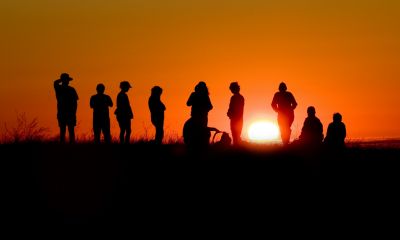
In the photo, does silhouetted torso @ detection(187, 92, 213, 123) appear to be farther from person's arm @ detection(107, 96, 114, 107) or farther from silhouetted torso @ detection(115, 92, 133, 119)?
person's arm @ detection(107, 96, 114, 107)

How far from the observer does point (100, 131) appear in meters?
21.9

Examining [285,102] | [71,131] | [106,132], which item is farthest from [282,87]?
[71,131]

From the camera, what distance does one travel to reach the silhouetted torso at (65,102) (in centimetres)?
2103

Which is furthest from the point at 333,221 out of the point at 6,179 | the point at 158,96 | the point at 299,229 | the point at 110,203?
the point at 158,96

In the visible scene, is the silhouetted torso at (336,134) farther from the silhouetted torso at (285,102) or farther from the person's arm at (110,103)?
the person's arm at (110,103)

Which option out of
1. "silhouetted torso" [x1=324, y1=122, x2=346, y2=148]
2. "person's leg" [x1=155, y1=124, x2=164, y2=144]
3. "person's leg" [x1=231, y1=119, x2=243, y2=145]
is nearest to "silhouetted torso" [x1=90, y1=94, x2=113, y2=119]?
"person's leg" [x1=155, y1=124, x2=164, y2=144]

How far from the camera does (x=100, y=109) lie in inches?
845

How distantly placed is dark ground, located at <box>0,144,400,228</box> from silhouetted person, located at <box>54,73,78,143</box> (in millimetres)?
1824

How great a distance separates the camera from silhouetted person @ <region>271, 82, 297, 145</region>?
22219 mm

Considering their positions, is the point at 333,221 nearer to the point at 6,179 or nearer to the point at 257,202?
the point at 257,202

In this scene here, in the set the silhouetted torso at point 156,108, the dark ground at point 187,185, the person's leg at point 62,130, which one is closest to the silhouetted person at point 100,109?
Result: the person's leg at point 62,130

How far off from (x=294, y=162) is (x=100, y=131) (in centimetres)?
631

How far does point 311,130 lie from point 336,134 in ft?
→ 3.38

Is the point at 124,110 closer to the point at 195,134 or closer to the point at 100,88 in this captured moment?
the point at 100,88
